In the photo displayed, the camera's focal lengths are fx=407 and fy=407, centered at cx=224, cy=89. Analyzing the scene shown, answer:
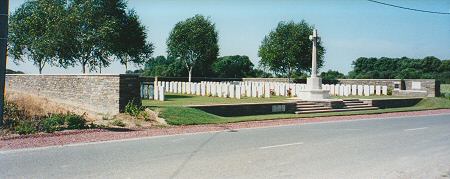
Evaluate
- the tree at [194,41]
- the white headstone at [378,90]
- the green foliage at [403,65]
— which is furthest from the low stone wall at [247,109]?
the green foliage at [403,65]

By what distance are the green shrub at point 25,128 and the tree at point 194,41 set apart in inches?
1347

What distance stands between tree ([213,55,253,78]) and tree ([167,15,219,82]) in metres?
25.4

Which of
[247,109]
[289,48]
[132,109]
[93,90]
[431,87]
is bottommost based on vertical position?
[247,109]

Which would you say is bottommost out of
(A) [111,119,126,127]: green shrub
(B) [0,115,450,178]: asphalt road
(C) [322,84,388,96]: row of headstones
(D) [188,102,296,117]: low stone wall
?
(B) [0,115,450,178]: asphalt road

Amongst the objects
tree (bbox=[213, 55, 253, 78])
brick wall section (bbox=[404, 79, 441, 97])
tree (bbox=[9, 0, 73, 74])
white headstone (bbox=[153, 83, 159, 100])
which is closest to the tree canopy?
tree (bbox=[9, 0, 73, 74])

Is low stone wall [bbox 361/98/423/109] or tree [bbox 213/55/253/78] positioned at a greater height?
tree [bbox 213/55/253/78]

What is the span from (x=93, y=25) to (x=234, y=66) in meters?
51.1

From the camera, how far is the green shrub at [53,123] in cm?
1177

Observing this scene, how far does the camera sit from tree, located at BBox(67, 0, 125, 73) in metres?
31.5

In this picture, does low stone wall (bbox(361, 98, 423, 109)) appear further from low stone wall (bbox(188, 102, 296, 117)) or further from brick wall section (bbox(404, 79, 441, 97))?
low stone wall (bbox(188, 102, 296, 117))

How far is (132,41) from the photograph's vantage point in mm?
35844

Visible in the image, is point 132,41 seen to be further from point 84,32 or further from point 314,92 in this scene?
point 314,92

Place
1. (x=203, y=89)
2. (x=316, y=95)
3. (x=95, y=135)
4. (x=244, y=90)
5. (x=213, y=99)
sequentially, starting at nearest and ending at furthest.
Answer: (x=95, y=135) < (x=316, y=95) < (x=213, y=99) < (x=244, y=90) < (x=203, y=89)

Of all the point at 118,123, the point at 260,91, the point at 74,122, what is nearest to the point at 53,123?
the point at 74,122
